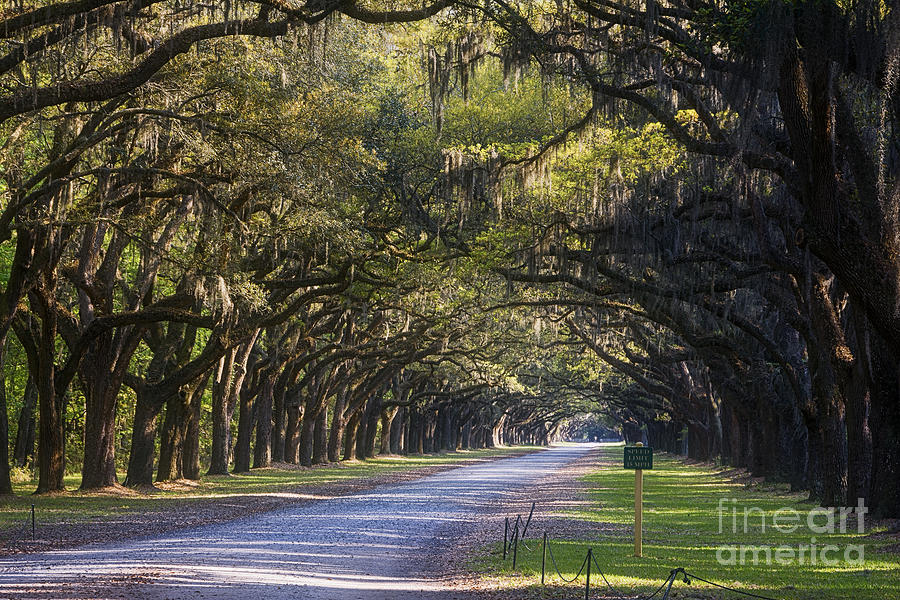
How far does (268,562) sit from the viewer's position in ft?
42.3

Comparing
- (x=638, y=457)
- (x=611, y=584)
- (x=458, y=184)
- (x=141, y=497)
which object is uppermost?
→ (x=458, y=184)

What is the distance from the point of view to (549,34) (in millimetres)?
13672

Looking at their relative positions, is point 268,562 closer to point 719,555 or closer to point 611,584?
point 611,584

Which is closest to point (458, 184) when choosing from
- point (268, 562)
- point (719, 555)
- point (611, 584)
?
point (719, 555)

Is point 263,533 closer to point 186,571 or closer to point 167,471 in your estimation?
point 186,571

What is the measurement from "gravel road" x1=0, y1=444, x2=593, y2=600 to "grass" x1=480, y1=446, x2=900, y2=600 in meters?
1.50

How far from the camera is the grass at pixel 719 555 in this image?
36.3 ft

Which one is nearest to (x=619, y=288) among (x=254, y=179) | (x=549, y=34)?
(x=254, y=179)

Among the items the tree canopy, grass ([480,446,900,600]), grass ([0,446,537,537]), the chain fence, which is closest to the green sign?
grass ([480,446,900,600])

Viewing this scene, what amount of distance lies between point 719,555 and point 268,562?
20.8 ft

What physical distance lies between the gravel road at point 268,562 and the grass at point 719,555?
58.9 inches

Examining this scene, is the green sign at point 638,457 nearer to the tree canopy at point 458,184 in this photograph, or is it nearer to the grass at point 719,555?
the grass at point 719,555

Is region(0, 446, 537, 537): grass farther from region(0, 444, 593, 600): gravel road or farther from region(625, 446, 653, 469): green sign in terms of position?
region(625, 446, 653, 469): green sign

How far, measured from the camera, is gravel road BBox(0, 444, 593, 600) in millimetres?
10289
